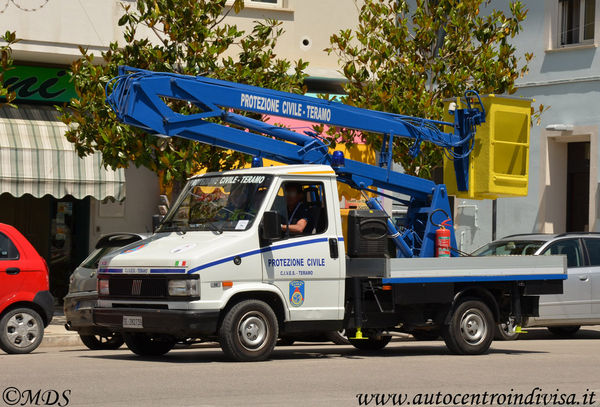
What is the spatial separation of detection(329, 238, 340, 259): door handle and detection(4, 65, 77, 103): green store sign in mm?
10898

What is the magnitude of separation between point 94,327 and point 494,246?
7447mm

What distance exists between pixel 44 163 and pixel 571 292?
33.2ft

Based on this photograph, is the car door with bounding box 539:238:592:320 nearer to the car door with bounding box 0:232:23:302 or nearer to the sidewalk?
the sidewalk

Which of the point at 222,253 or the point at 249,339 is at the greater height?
the point at 222,253

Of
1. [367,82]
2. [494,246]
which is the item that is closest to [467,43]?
[367,82]

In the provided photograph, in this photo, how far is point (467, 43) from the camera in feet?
75.2

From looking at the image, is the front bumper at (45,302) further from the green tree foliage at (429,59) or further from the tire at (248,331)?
the green tree foliage at (429,59)

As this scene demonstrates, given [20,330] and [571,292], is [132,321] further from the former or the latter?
[571,292]

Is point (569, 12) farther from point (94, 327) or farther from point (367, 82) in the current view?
point (94, 327)

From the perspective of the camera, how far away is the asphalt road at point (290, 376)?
9883 millimetres

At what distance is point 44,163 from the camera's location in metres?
22.2

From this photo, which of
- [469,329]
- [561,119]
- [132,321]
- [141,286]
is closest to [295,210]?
[141,286]

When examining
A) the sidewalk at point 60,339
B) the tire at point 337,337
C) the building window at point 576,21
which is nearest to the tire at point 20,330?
the sidewalk at point 60,339

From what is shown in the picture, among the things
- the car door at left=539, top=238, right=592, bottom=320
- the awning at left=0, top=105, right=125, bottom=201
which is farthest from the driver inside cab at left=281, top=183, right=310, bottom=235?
the awning at left=0, top=105, right=125, bottom=201
